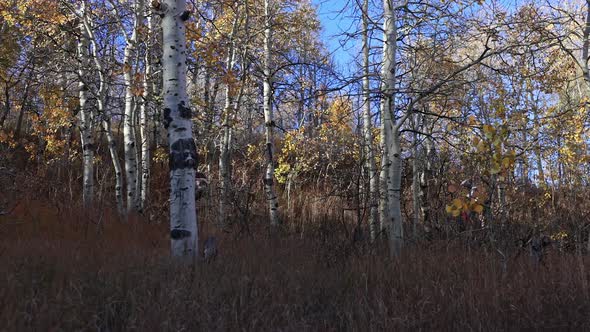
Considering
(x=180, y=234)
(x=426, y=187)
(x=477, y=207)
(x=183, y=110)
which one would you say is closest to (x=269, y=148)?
(x=183, y=110)

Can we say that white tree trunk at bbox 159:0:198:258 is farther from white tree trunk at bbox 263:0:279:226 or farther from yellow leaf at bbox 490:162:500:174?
white tree trunk at bbox 263:0:279:226

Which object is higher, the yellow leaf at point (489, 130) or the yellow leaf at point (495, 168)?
the yellow leaf at point (489, 130)

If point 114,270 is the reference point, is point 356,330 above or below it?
below

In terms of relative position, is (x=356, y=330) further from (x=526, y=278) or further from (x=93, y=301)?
(x=526, y=278)

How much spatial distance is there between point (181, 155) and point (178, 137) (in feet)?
0.75

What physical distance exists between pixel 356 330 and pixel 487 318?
48.6 inches

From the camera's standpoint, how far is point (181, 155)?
17.1 feet

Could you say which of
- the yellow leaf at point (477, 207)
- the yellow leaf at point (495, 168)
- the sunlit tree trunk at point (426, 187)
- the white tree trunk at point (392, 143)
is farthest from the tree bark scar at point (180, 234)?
the sunlit tree trunk at point (426, 187)

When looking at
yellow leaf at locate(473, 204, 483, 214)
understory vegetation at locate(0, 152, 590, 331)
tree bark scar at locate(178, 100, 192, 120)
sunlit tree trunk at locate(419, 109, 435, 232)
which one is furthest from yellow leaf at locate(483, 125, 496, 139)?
sunlit tree trunk at locate(419, 109, 435, 232)

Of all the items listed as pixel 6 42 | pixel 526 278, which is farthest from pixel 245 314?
pixel 6 42

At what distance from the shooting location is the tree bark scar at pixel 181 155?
206 inches

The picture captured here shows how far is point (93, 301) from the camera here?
3.54 meters

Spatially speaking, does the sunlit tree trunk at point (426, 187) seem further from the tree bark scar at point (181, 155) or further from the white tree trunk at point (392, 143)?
the tree bark scar at point (181, 155)

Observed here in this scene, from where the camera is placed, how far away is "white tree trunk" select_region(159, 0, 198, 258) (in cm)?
516
